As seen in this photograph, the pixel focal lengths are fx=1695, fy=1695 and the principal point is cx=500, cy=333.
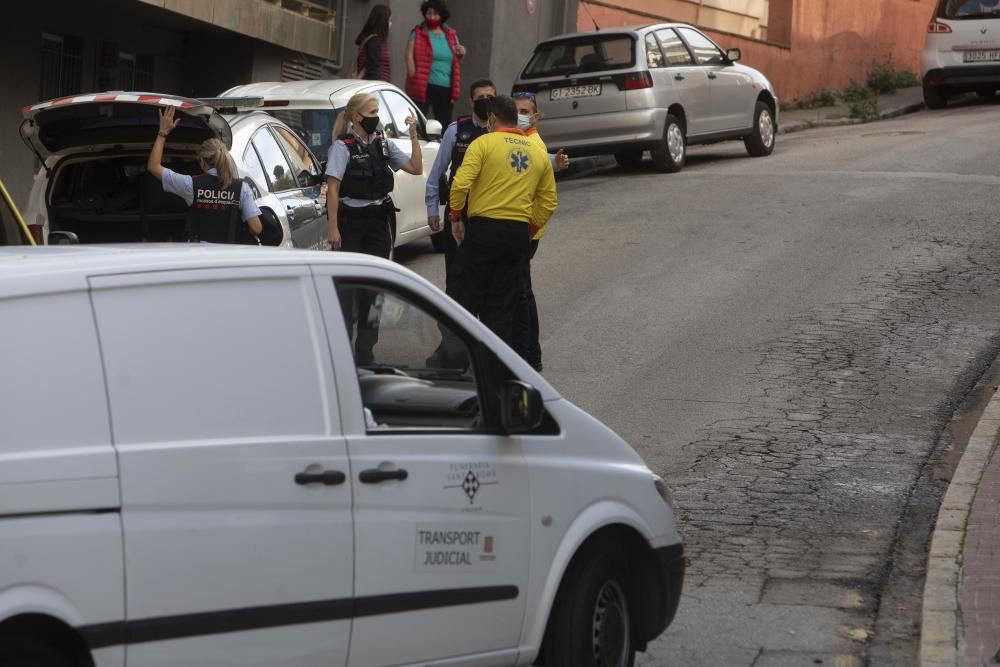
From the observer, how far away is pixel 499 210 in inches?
396

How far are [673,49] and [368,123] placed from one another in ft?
33.2

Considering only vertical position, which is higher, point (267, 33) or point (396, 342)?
point (267, 33)

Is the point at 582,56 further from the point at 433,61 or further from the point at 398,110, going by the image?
the point at 398,110

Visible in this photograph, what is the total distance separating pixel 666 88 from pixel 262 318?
15644 millimetres

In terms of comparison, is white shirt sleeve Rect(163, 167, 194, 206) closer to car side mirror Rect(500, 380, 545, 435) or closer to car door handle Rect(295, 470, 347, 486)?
car side mirror Rect(500, 380, 545, 435)

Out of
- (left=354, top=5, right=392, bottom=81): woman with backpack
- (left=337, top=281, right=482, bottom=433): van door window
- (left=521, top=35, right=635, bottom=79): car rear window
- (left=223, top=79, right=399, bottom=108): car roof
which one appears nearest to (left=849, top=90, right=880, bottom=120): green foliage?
(left=521, top=35, right=635, bottom=79): car rear window

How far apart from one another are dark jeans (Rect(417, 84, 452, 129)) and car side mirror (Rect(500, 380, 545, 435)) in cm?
1481

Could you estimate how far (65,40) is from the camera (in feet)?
59.0

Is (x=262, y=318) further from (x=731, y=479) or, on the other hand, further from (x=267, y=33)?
(x=267, y=33)

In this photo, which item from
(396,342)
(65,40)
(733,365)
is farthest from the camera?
(65,40)

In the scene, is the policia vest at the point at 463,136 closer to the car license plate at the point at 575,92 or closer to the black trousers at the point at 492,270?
the black trousers at the point at 492,270

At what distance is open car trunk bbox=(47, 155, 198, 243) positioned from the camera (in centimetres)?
1027

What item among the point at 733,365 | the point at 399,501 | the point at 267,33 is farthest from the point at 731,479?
the point at 267,33

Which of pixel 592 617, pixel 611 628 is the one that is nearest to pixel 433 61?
pixel 611 628
